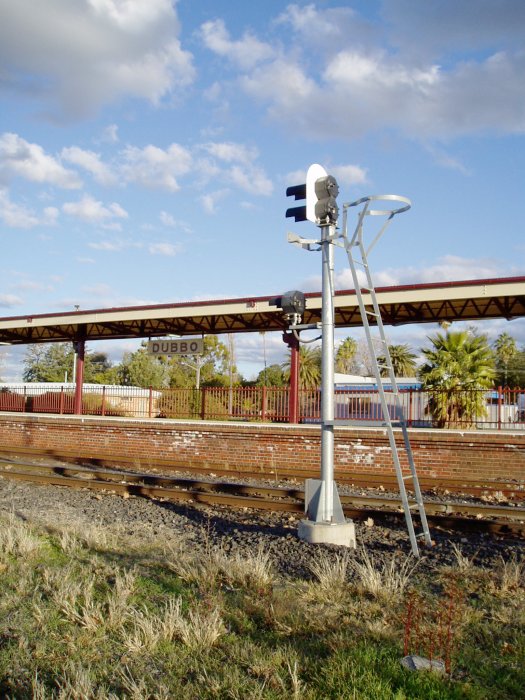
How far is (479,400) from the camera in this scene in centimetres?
1867

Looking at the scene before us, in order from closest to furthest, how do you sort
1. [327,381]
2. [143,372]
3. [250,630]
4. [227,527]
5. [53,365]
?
[250,630]
[327,381]
[227,527]
[143,372]
[53,365]

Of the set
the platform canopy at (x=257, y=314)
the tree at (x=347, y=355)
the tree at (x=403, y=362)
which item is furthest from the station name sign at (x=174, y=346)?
the tree at (x=347, y=355)

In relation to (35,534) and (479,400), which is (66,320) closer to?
(479,400)

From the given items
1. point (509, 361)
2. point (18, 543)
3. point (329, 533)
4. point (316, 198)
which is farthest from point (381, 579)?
point (509, 361)

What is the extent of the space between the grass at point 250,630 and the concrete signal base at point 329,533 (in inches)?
37.8

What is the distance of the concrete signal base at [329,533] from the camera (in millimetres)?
8141

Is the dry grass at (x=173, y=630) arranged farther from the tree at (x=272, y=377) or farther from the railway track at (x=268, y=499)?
the tree at (x=272, y=377)

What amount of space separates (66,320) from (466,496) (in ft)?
53.0

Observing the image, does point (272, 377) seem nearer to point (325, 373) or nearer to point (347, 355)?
point (347, 355)

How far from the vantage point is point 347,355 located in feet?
237

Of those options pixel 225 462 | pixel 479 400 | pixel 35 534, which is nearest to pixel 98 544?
pixel 35 534

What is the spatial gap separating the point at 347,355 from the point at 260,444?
55.0m

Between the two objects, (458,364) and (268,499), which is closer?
(268,499)

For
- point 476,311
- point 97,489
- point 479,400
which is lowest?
point 97,489
